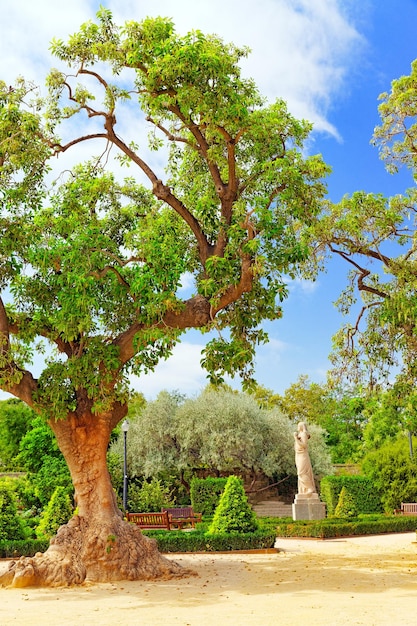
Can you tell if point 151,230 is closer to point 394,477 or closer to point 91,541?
point 91,541

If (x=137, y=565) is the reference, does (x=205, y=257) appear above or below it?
above

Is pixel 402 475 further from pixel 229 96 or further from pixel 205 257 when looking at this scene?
pixel 229 96

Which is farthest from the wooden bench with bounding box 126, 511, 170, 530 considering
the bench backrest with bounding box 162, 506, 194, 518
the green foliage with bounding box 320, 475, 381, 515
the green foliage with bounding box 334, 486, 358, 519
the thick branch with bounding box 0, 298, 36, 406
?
the thick branch with bounding box 0, 298, 36, 406

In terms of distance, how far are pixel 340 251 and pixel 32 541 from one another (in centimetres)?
969

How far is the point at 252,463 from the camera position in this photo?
35.3 m

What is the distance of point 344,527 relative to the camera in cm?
2167

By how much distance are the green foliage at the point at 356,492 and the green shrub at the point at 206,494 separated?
4.20 meters

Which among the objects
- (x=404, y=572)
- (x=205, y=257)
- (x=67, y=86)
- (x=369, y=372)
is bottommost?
(x=404, y=572)

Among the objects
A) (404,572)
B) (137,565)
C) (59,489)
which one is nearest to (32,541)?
(59,489)

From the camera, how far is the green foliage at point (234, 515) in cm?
1811

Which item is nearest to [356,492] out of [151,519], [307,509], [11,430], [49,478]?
[307,509]

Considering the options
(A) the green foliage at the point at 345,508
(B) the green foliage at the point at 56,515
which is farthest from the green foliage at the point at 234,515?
(A) the green foliage at the point at 345,508

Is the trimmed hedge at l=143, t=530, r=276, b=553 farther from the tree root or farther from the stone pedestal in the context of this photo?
the stone pedestal

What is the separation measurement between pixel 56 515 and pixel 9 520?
1.16 meters
